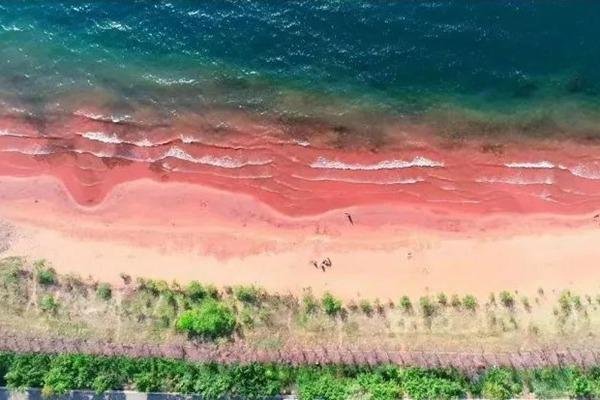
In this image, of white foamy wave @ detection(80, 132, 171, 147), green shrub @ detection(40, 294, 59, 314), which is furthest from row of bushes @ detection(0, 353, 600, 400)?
white foamy wave @ detection(80, 132, 171, 147)

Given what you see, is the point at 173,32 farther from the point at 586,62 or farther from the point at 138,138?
the point at 586,62

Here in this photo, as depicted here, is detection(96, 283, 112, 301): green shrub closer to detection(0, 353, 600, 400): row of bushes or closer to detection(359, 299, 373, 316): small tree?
detection(0, 353, 600, 400): row of bushes

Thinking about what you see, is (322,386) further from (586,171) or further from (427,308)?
(586,171)

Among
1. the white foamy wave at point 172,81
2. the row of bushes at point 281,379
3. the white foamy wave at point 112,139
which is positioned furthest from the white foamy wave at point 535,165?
the white foamy wave at point 112,139

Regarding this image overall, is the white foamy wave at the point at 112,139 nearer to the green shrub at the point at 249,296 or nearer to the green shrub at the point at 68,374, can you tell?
the green shrub at the point at 249,296

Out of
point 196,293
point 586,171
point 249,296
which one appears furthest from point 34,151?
point 586,171

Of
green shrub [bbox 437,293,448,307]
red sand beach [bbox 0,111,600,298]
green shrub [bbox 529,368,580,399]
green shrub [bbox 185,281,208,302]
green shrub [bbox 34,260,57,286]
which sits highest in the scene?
red sand beach [bbox 0,111,600,298]

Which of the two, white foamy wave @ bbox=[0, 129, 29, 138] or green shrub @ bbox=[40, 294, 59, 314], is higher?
white foamy wave @ bbox=[0, 129, 29, 138]

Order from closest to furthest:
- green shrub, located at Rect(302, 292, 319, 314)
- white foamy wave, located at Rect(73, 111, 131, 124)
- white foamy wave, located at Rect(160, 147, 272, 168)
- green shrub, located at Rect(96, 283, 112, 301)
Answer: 1. green shrub, located at Rect(302, 292, 319, 314)
2. green shrub, located at Rect(96, 283, 112, 301)
3. white foamy wave, located at Rect(160, 147, 272, 168)
4. white foamy wave, located at Rect(73, 111, 131, 124)
